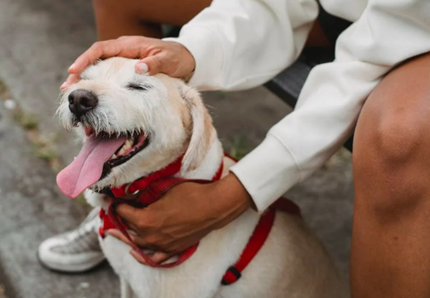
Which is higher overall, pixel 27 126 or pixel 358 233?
pixel 358 233

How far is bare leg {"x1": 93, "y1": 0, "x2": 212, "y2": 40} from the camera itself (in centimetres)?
189

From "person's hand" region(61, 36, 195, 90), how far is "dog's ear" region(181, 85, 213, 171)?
0.08m

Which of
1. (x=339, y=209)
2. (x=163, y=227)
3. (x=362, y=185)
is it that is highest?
(x=362, y=185)

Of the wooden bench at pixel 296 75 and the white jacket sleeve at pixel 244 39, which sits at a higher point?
the white jacket sleeve at pixel 244 39

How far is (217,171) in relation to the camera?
1.55 m

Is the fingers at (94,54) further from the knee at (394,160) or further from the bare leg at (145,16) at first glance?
the knee at (394,160)

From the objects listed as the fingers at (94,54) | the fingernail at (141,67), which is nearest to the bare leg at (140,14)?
the fingers at (94,54)

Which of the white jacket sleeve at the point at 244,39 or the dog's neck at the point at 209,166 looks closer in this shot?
the dog's neck at the point at 209,166

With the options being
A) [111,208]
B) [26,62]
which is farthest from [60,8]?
[111,208]

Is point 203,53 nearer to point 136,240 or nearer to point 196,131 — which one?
point 196,131

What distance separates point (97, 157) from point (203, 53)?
433mm

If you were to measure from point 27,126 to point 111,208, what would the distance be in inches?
48.6

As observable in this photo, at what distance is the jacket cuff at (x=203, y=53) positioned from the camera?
5.16 ft

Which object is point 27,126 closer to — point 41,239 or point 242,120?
point 41,239
